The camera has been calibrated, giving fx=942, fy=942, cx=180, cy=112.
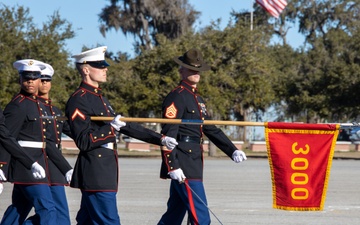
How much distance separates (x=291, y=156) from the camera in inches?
316

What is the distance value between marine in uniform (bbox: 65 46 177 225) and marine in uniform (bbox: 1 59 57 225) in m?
0.75

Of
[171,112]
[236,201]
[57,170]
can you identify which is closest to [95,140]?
[171,112]

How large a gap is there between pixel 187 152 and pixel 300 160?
1.08m

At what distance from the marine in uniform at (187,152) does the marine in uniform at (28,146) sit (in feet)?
3.61

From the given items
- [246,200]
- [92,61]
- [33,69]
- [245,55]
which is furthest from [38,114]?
[245,55]

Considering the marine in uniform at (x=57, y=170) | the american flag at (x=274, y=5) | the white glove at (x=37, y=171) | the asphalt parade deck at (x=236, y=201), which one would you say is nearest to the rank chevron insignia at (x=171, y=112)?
the marine in uniform at (x=57, y=170)

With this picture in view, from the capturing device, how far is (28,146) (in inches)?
340

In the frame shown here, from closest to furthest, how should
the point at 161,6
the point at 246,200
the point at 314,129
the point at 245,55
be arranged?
the point at 314,129 < the point at 246,200 < the point at 245,55 < the point at 161,6

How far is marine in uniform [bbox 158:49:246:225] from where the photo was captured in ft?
27.2

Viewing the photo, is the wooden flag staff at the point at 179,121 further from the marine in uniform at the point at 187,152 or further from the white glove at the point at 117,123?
the marine in uniform at the point at 187,152

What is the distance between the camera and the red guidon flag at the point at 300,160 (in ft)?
26.1

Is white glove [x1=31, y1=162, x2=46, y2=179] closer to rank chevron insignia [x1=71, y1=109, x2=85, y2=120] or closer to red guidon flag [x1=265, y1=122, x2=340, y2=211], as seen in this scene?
rank chevron insignia [x1=71, y1=109, x2=85, y2=120]

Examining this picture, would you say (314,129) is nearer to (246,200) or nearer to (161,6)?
(246,200)

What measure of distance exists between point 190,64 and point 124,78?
33186 millimetres
